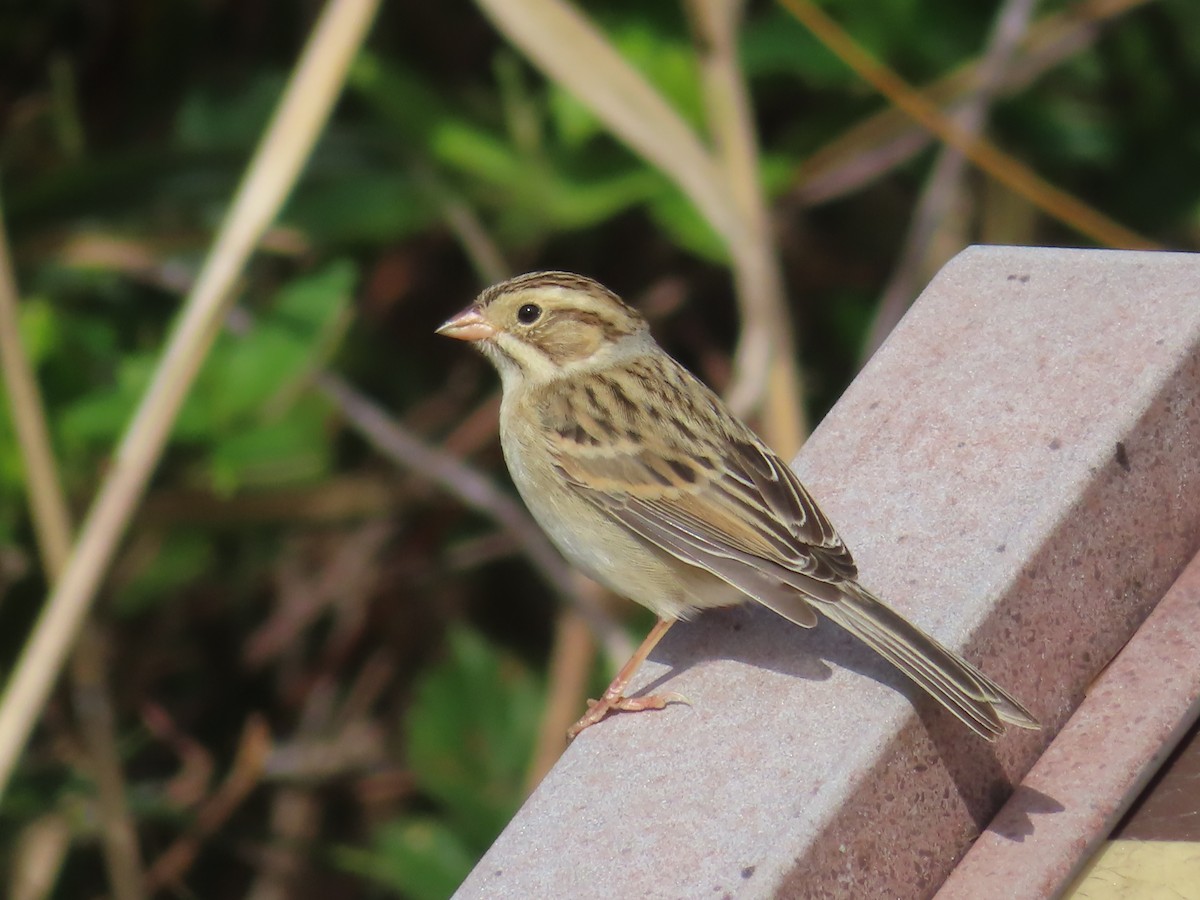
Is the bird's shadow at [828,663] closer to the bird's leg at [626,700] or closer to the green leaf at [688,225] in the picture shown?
the bird's leg at [626,700]

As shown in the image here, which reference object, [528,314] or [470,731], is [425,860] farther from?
[528,314]

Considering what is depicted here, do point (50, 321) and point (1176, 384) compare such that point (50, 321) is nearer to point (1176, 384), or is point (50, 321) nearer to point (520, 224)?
point (520, 224)

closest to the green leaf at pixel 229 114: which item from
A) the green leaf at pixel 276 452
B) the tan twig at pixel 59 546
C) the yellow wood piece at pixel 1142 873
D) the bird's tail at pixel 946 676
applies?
the tan twig at pixel 59 546

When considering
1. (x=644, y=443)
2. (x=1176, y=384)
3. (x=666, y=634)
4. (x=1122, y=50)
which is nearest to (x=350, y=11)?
(x=644, y=443)

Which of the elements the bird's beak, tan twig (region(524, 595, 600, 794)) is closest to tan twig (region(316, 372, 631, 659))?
tan twig (region(524, 595, 600, 794))

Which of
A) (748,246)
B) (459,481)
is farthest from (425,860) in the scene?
(748,246)

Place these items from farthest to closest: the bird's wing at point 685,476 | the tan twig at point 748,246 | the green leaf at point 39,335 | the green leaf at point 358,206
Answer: the green leaf at point 358,206 < the green leaf at point 39,335 < the tan twig at point 748,246 < the bird's wing at point 685,476

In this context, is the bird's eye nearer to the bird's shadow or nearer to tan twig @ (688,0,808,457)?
tan twig @ (688,0,808,457)
